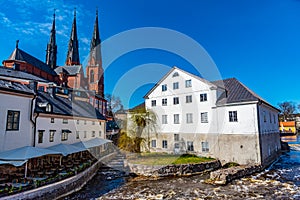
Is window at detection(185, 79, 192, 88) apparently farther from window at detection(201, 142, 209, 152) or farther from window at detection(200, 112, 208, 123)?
window at detection(201, 142, 209, 152)

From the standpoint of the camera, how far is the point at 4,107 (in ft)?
40.3

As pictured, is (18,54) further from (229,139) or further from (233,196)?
(233,196)

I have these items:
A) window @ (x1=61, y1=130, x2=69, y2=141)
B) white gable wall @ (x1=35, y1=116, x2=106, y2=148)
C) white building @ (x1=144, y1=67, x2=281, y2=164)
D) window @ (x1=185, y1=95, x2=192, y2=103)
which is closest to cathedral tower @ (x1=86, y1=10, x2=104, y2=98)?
white gable wall @ (x1=35, y1=116, x2=106, y2=148)

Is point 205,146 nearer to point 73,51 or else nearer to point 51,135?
point 51,135

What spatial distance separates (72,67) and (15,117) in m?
45.8

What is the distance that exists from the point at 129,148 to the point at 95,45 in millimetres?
46404

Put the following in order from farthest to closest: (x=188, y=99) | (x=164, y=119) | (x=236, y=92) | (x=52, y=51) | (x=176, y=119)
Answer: (x=52, y=51)
(x=164, y=119)
(x=176, y=119)
(x=188, y=99)
(x=236, y=92)

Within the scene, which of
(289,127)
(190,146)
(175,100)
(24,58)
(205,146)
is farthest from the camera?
(289,127)

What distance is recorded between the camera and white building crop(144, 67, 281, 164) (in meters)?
18.4

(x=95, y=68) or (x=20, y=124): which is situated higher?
(x=95, y=68)

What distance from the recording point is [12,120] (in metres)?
12.8

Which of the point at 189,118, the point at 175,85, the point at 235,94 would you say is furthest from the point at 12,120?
the point at 235,94

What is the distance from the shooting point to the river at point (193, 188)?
11.9 metres

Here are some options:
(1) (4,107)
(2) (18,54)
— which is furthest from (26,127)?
(2) (18,54)
